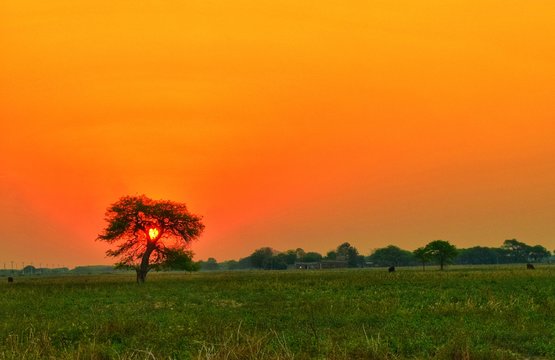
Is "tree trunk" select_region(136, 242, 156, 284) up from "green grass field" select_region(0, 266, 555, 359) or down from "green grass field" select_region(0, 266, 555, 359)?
up

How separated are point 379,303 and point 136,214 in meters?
50.0

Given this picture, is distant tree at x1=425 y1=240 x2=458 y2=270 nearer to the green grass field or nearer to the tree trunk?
the tree trunk

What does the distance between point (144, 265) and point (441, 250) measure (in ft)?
248

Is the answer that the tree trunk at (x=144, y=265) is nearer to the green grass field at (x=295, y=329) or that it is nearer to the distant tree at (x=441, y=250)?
the green grass field at (x=295, y=329)

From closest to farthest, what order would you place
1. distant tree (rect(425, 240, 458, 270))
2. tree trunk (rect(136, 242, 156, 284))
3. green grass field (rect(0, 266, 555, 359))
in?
green grass field (rect(0, 266, 555, 359)) → tree trunk (rect(136, 242, 156, 284)) → distant tree (rect(425, 240, 458, 270))

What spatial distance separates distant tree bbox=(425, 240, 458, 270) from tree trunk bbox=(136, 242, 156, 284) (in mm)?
73653

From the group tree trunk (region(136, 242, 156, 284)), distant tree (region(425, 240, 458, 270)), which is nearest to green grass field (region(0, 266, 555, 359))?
tree trunk (region(136, 242, 156, 284))

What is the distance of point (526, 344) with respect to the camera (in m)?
15.1

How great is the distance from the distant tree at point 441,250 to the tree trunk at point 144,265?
7365 cm

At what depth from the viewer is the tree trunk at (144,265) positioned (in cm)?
6662

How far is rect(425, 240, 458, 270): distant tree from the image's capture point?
4744 inches

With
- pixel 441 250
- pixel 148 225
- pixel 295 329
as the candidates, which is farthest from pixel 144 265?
pixel 441 250

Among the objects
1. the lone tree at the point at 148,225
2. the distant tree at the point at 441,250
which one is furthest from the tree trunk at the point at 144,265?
the distant tree at the point at 441,250

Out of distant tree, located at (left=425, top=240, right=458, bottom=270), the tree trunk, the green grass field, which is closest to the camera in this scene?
the green grass field
